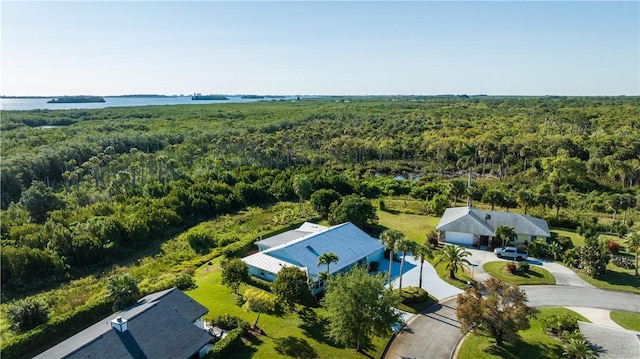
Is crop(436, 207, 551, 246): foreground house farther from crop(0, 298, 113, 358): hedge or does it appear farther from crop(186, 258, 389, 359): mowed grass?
crop(0, 298, 113, 358): hedge

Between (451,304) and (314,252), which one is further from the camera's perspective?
(314,252)

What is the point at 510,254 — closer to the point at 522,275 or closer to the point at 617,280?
the point at 522,275

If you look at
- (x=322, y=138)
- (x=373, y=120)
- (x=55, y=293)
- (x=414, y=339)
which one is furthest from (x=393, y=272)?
(x=373, y=120)

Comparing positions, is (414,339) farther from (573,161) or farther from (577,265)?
(573,161)

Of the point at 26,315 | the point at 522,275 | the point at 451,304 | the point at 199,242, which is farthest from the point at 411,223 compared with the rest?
the point at 26,315

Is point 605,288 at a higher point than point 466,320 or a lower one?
lower

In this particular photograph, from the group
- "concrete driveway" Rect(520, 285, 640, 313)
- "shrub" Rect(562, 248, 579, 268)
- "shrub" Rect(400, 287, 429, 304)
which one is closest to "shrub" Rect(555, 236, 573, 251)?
"shrub" Rect(562, 248, 579, 268)
